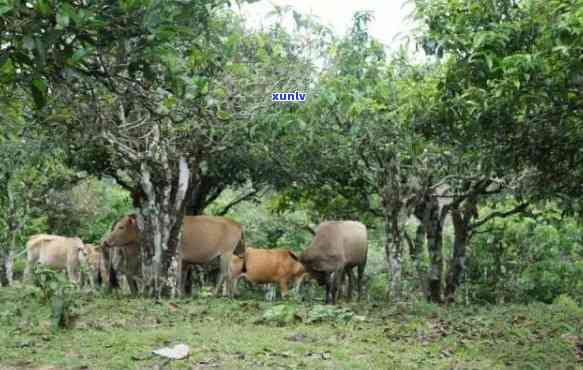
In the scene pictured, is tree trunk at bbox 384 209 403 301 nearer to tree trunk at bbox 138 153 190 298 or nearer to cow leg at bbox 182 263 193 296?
tree trunk at bbox 138 153 190 298

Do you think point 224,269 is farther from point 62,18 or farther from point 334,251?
point 62,18

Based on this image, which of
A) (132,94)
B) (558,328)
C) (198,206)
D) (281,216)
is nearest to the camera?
(132,94)

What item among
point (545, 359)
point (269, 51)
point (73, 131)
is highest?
point (269, 51)

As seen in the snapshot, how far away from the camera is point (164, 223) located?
13.7 metres

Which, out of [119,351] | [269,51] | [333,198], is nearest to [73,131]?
[269,51]

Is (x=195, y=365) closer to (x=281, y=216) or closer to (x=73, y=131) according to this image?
(x=73, y=131)

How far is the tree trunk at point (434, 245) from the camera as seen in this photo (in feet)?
57.1

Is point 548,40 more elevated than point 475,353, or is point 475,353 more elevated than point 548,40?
point 548,40

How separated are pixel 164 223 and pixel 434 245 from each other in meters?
6.75

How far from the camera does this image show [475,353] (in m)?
8.74

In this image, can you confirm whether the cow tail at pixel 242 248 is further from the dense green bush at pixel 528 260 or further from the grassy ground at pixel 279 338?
the dense green bush at pixel 528 260

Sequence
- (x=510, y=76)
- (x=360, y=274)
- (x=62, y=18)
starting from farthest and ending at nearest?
(x=360, y=274) < (x=510, y=76) < (x=62, y=18)

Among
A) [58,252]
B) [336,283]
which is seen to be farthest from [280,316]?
[58,252]

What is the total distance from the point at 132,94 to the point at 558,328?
7.50 m
